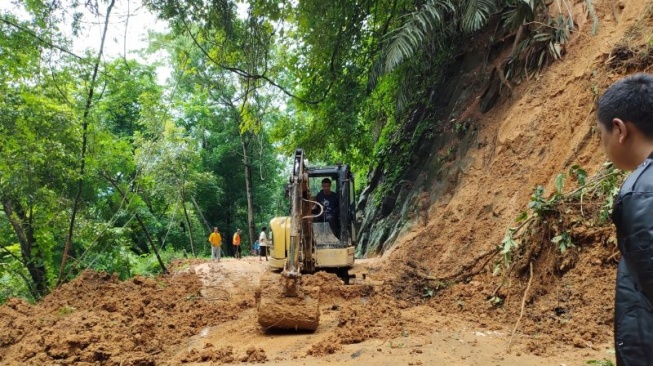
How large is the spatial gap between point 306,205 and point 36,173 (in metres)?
5.69

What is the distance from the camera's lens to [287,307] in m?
7.00

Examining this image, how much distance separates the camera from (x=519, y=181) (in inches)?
369

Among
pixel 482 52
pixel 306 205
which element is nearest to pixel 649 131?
pixel 306 205

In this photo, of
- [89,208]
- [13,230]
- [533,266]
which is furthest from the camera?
[89,208]

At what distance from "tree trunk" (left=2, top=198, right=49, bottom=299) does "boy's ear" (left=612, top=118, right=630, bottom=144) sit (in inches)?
439

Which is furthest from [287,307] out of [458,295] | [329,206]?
[329,206]

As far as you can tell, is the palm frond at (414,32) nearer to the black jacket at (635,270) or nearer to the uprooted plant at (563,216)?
the uprooted plant at (563,216)

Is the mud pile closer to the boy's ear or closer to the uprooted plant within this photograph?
the uprooted plant

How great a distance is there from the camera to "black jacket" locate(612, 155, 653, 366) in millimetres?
1485

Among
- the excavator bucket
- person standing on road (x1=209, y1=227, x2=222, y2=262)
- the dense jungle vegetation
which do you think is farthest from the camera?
person standing on road (x1=209, y1=227, x2=222, y2=262)

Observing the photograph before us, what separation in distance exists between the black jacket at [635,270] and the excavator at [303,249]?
561 cm

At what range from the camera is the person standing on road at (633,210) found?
1497 millimetres

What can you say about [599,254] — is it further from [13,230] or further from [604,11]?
[13,230]

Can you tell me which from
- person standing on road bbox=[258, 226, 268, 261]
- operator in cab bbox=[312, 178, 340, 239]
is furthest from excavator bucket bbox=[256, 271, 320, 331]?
person standing on road bbox=[258, 226, 268, 261]
